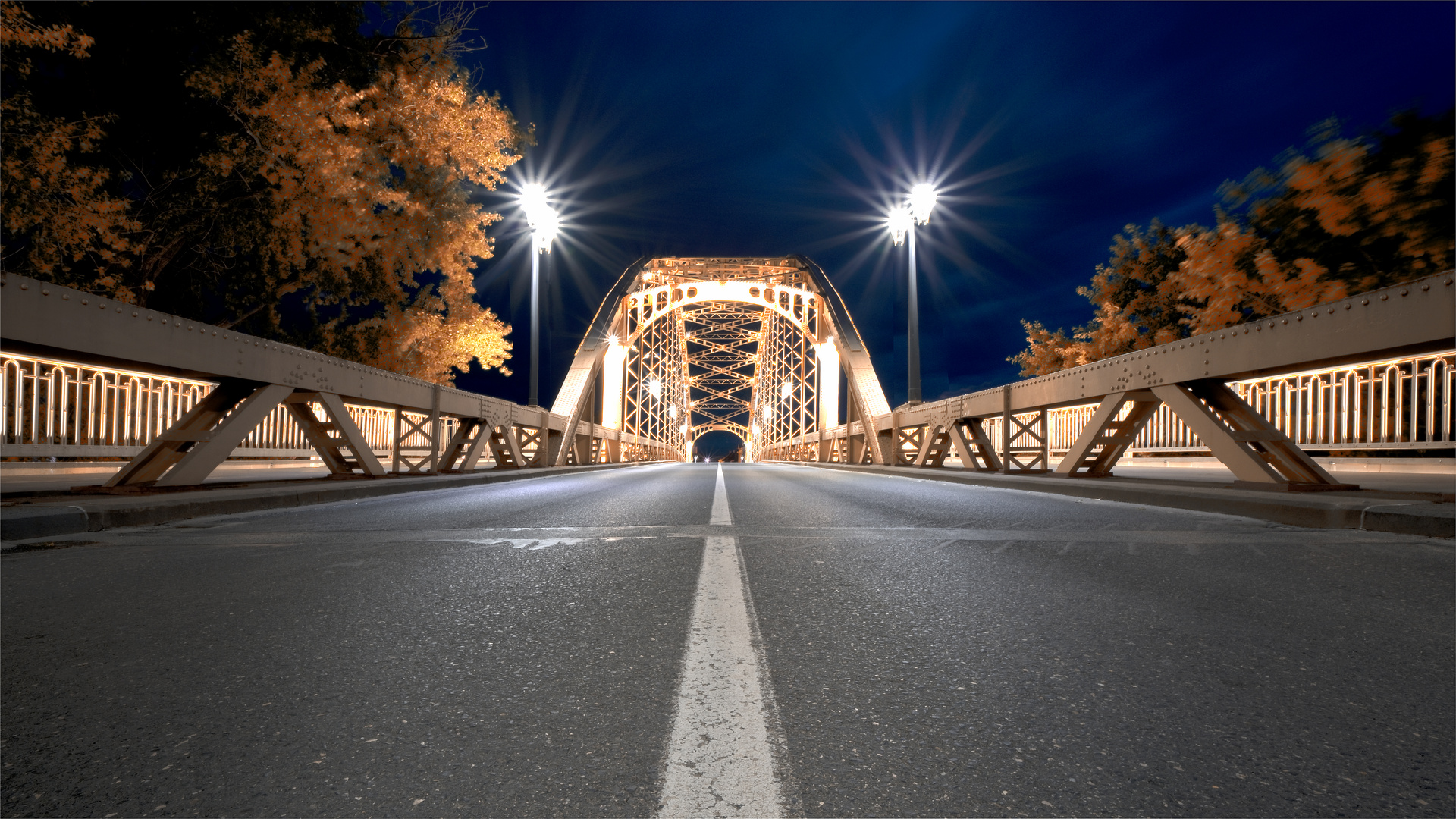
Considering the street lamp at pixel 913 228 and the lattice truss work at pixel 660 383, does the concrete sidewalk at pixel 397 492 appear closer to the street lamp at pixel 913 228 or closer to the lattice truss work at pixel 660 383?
the street lamp at pixel 913 228

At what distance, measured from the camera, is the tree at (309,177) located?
1223cm

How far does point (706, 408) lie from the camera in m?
126

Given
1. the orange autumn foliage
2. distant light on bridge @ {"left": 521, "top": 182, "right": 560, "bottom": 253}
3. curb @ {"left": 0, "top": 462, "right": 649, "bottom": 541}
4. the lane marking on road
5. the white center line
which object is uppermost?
distant light on bridge @ {"left": 521, "top": 182, "right": 560, "bottom": 253}

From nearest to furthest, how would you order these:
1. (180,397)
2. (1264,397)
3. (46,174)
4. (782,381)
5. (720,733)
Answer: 1. (720,733)
2. (46,174)
3. (180,397)
4. (1264,397)
5. (782,381)

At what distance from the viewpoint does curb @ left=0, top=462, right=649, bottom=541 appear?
16.2ft

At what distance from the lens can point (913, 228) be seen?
2348cm

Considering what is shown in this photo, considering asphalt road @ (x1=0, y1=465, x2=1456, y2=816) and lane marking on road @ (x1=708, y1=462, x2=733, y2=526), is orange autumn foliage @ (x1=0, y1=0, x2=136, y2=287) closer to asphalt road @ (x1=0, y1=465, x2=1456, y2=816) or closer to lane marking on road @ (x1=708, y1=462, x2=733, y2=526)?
asphalt road @ (x1=0, y1=465, x2=1456, y2=816)

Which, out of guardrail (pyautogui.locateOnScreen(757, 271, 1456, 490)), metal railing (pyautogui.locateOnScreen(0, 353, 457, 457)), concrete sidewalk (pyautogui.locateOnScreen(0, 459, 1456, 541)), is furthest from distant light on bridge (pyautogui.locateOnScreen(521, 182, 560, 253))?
concrete sidewalk (pyautogui.locateOnScreen(0, 459, 1456, 541))

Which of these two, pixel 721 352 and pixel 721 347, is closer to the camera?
pixel 721 347

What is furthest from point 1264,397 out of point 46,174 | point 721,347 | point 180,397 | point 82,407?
point 721,347

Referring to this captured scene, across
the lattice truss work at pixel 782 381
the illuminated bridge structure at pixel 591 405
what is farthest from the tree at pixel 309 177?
the lattice truss work at pixel 782 381

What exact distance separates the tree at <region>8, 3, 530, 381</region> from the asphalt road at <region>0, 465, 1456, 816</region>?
1023 cm

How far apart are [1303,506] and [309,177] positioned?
46.7ft

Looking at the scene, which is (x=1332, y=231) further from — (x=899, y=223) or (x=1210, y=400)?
(x=899, y=223)
